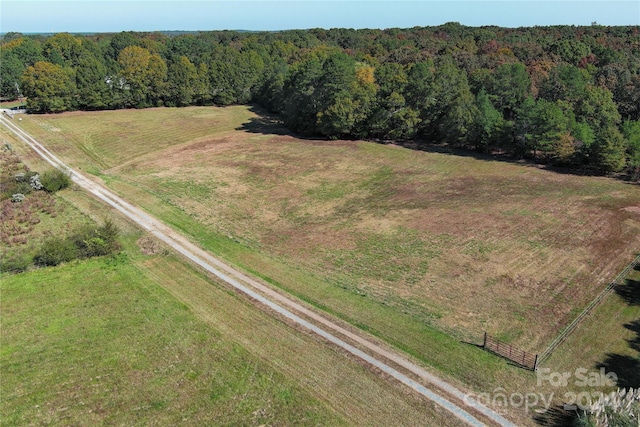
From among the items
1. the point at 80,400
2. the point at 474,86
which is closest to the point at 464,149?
the point at 474,86

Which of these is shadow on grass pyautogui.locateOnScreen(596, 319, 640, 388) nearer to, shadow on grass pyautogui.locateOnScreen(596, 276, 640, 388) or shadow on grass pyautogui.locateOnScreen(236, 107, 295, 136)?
shadow on grass pyautogui.locateOnScreen(596, 276, 640, 388)

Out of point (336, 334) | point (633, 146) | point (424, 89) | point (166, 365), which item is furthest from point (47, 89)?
point (633, 146)

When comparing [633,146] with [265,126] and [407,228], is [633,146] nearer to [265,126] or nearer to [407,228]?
[407,228]

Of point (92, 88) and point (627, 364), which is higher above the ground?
point (92, 88)

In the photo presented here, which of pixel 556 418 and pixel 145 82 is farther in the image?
pixel 145 82

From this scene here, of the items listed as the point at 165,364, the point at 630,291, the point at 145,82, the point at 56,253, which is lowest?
the point at 165,364

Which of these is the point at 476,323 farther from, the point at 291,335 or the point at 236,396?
the point at 236,396

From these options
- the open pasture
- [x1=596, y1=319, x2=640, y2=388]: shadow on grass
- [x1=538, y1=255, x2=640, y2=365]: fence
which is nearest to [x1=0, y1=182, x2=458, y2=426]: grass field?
the open pasture
